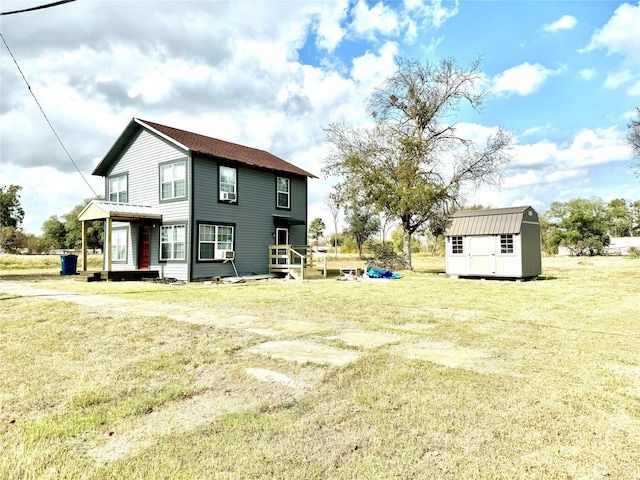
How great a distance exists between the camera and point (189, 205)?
16.0 metres

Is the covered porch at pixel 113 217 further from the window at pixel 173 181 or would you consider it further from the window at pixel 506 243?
the window at pixel 506 243

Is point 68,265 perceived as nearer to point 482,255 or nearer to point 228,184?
point 228,184

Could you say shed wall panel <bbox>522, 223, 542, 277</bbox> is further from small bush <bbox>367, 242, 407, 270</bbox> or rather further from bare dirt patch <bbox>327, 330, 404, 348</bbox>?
bare dirt patch <bbox>327, 330, 404, 348</bbox>

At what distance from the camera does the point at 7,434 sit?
2.66m

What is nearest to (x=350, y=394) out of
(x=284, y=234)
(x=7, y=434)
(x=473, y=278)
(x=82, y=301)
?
(x=7, y=434)

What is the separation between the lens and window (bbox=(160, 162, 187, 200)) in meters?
16.6

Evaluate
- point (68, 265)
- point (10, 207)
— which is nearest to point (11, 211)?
point (10, 207)

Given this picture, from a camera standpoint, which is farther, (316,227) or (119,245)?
A: (316,227)

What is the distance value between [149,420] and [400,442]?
1.83 meters

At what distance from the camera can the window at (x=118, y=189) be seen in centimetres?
1931

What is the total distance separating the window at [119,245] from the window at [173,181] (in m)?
3.49

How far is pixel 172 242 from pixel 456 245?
42.4 ft

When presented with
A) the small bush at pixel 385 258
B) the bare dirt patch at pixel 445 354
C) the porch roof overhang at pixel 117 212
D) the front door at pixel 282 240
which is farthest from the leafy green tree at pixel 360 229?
the bare dirt patch at pixel 445 354

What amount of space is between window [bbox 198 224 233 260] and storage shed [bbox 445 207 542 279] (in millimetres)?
10164
